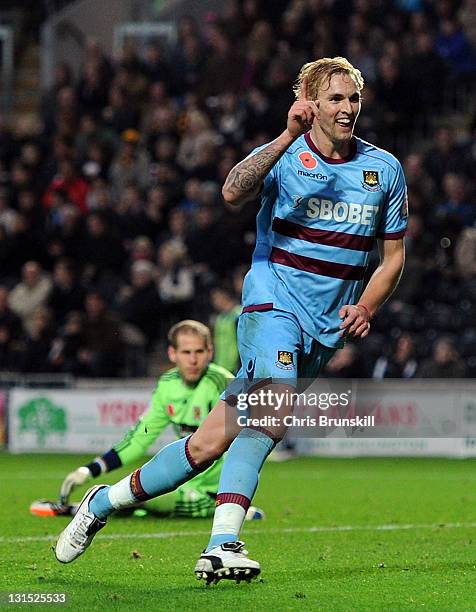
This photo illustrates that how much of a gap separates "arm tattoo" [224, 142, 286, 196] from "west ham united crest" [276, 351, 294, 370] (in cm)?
70

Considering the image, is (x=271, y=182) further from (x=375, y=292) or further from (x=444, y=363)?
(x=444, y=363)

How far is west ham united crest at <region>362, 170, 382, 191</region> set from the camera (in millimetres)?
6164

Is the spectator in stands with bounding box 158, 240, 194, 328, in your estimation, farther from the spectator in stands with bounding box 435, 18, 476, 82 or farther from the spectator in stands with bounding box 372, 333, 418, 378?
the spectator in stands with bounding box 435, 18, 476, 82

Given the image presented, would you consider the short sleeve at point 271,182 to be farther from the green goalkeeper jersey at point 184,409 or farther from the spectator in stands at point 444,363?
the spectator in stands at point 444,363

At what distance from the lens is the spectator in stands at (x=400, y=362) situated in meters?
16.4

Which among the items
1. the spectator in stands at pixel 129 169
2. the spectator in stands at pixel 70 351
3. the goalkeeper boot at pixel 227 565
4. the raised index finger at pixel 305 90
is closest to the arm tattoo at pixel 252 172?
the raised index finger at pixel 305 90

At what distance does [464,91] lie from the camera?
1967 centimetres

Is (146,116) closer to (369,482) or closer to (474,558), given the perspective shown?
(369,482)

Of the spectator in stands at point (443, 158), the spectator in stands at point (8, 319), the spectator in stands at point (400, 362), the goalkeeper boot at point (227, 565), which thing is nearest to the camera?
the goalkeeper boot at point (227, 565)

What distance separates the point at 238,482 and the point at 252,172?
1303 millimetres

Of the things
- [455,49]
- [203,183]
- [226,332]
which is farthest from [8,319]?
[455,49]

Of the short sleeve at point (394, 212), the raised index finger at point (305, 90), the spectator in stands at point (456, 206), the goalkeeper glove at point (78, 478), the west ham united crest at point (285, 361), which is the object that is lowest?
the goalkeeper glove at point (78, 478)

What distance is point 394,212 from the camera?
6254mm

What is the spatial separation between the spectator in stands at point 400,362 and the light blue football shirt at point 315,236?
10358mm
